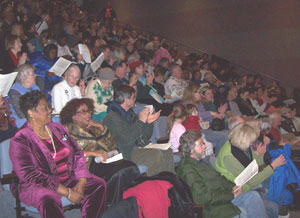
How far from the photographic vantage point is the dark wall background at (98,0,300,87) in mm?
11961

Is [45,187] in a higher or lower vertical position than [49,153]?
lower

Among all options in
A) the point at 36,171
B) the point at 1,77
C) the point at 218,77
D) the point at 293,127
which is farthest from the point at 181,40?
the point at 36,171

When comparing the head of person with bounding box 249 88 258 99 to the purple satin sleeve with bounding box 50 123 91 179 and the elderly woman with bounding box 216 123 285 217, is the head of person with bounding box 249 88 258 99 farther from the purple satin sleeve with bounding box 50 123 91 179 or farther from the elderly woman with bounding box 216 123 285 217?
Result: the purple satin sleeve with bounding box 50 123 91 179

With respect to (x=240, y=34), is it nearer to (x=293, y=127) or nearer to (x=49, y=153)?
(x=293, y=127)

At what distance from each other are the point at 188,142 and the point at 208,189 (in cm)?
49

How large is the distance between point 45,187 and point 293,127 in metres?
5.48

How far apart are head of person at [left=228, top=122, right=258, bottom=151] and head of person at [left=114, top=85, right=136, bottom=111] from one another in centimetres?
115

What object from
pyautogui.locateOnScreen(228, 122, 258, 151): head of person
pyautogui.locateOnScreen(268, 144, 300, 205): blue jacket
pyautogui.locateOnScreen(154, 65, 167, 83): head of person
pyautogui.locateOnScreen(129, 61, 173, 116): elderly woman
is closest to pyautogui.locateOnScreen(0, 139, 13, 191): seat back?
pyautogui.locateOnScreen(228, 122, 258, 151): head of person

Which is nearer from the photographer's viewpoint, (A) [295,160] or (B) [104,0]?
(A) [295,160]

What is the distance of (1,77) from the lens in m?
3.86

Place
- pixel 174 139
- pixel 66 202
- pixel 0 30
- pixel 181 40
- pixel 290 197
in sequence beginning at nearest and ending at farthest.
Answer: pixel 66 202, pixel 290 197, pixel 174 139, pixel 0 30, pixel 181 40

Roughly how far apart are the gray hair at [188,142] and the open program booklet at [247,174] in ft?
1.65

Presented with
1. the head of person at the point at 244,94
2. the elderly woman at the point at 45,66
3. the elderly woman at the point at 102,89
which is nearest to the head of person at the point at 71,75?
the elderly woman at the point at 102,89

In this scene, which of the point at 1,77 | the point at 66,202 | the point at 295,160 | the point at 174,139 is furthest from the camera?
the point at 295,160
